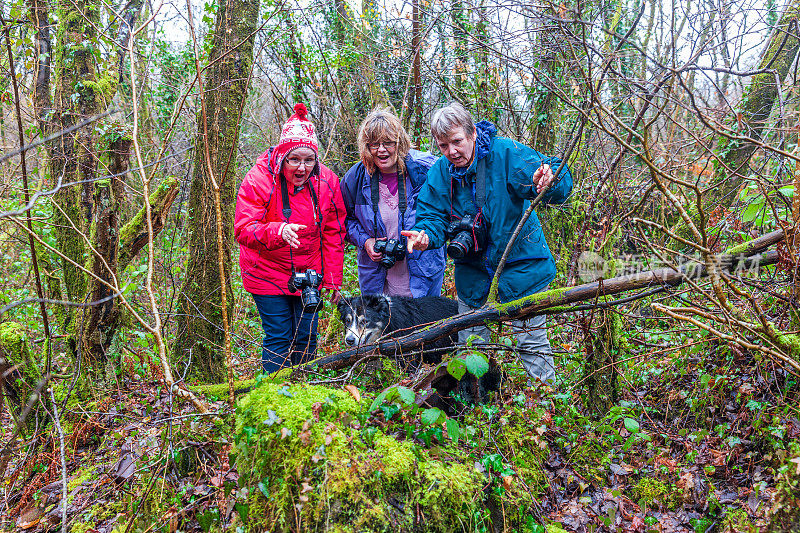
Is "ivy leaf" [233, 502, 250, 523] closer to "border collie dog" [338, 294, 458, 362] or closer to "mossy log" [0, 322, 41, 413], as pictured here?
"border collie dog" [338, 294, 458, 362]

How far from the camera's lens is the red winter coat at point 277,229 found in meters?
4.00

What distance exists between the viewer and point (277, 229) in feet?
12.8

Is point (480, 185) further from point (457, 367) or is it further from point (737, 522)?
point (737, 522)

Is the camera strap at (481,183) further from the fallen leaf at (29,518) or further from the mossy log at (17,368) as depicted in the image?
the mossy log at (17,368)

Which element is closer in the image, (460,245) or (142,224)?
(460,245)

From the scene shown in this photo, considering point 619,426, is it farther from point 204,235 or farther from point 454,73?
point 454,73

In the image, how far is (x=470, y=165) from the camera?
3604 mm

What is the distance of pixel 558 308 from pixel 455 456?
1.17 meters

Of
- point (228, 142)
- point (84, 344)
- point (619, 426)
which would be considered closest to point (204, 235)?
point (228, 142)

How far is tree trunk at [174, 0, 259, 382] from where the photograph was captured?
481 cm

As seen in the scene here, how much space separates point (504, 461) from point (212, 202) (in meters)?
3.64

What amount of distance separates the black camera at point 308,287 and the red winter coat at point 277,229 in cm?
12

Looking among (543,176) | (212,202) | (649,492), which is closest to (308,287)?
(212,202)

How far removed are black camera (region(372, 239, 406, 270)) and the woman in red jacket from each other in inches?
18.2
